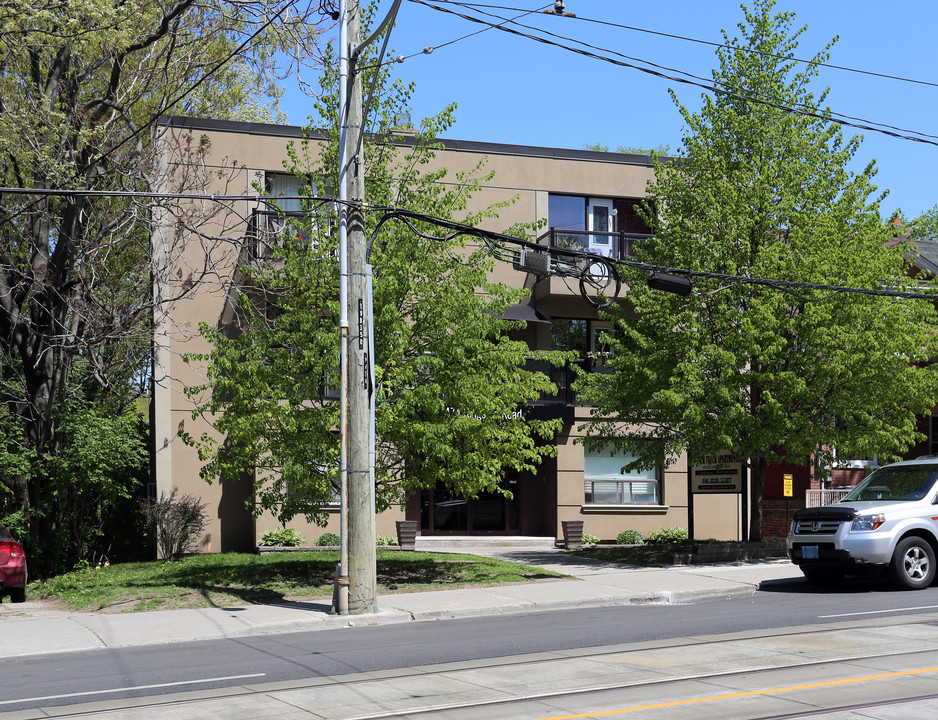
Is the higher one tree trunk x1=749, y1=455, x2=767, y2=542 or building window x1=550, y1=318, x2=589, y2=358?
building window x1=550, y1=318, x2=589, y2=358

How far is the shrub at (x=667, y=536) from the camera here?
27406 millimetres

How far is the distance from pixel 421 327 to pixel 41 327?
30.1 ft

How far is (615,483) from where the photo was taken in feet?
93.4

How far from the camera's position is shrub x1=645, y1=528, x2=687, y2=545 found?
27.4 meters

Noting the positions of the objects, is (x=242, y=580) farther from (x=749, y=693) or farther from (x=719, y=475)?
(x=749, y=693)

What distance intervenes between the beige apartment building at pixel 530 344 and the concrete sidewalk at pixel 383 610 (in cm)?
781

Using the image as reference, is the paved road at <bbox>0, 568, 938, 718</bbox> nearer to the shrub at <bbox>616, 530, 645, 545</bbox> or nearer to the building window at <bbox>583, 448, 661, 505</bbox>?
the shrub at <bbox>616, 530, 645, 545</bbox>

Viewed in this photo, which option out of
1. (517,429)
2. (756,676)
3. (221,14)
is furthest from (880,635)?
(221,14)

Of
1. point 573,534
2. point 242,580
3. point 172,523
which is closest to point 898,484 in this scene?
point 242,580

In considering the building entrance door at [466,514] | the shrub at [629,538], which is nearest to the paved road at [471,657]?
the shrub at [629,538]

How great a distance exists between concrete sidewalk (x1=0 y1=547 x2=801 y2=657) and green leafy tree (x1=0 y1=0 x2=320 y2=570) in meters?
5.09

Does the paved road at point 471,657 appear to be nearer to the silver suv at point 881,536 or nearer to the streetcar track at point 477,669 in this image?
the streetcar track at point 477,669

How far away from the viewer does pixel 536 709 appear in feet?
25.9

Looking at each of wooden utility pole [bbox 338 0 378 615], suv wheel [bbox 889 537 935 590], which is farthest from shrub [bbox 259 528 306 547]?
suv wheel [bbox 889 537 935 590]
